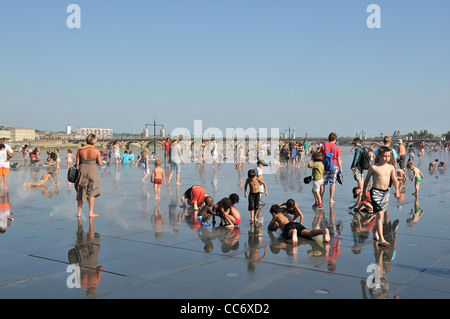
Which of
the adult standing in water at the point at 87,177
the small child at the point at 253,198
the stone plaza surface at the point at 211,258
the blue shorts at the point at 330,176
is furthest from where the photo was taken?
the blue shorts at the point at 330,176

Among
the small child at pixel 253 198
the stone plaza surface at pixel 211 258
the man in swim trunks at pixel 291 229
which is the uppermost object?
the small child at pixel 253 198

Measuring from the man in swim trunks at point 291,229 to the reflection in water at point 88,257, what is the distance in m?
2.79

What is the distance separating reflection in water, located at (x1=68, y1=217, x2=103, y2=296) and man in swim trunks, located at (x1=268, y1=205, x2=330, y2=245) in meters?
2.79

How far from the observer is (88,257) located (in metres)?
5.79

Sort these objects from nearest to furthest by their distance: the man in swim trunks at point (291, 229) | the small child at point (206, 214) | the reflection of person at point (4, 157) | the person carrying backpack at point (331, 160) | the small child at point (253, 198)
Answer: the man in swim trunks at point (291, 229) → the small child at point (206, 214) → the small child at point (253, 198) → the person carrying backpack at point (331, 160) → the reflection of person at point (4, 157)

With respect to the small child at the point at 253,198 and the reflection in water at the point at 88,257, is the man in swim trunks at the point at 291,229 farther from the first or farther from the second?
the reflection in water at the point at 88,257

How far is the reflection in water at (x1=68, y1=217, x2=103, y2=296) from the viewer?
4.75 metres

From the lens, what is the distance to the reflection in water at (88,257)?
4.75 metres

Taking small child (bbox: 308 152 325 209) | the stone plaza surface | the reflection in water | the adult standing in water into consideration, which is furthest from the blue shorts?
the reflection in water

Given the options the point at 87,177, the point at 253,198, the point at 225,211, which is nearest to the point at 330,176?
the point at 253,198

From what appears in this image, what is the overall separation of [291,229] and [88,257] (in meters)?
2.97

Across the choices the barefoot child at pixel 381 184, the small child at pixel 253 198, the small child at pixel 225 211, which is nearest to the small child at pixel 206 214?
the small child at pixel 225 211

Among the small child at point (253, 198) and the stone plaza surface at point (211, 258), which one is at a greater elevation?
the small child at point (253, 198)
